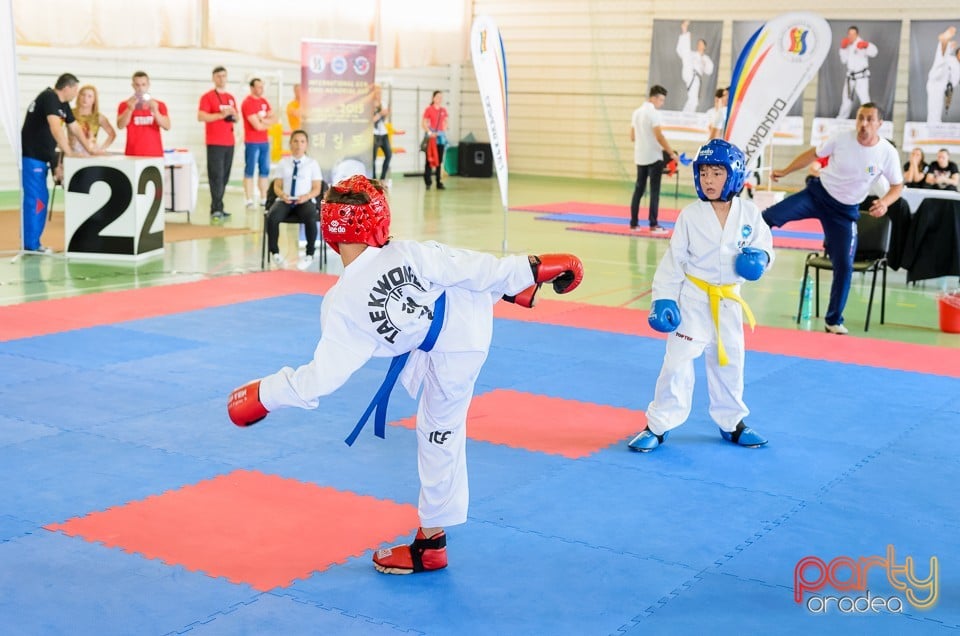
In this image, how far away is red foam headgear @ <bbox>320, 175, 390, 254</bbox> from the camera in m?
3.55

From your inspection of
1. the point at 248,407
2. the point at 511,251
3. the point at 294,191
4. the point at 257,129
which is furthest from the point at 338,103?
the point at 248,407

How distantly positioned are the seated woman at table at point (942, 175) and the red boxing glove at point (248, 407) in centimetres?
1229

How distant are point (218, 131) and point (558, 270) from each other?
36.3 ft

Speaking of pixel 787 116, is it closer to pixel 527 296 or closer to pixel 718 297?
pixel 718 297

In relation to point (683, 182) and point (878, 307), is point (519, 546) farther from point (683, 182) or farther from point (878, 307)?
point (683, 182)

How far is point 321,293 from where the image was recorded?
9.45m

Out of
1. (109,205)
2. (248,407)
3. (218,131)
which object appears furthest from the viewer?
(218,131)

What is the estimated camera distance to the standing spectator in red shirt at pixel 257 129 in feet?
47.1

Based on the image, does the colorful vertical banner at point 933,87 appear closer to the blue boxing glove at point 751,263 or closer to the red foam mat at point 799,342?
the red foam mat at point 799,342

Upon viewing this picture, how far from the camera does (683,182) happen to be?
2156 cm

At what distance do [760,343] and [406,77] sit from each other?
16245mm

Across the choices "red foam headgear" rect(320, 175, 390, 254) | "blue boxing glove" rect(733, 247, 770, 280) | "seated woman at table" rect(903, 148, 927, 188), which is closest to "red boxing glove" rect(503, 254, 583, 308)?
"red foam headgear" rect(320, 175, 390, 254)

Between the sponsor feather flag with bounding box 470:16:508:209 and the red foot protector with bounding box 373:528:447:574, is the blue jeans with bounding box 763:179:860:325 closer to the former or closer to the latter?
the sponsor feather flag with bounding box 470:16:508:209

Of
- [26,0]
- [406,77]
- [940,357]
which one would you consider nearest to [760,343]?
[940,357]
